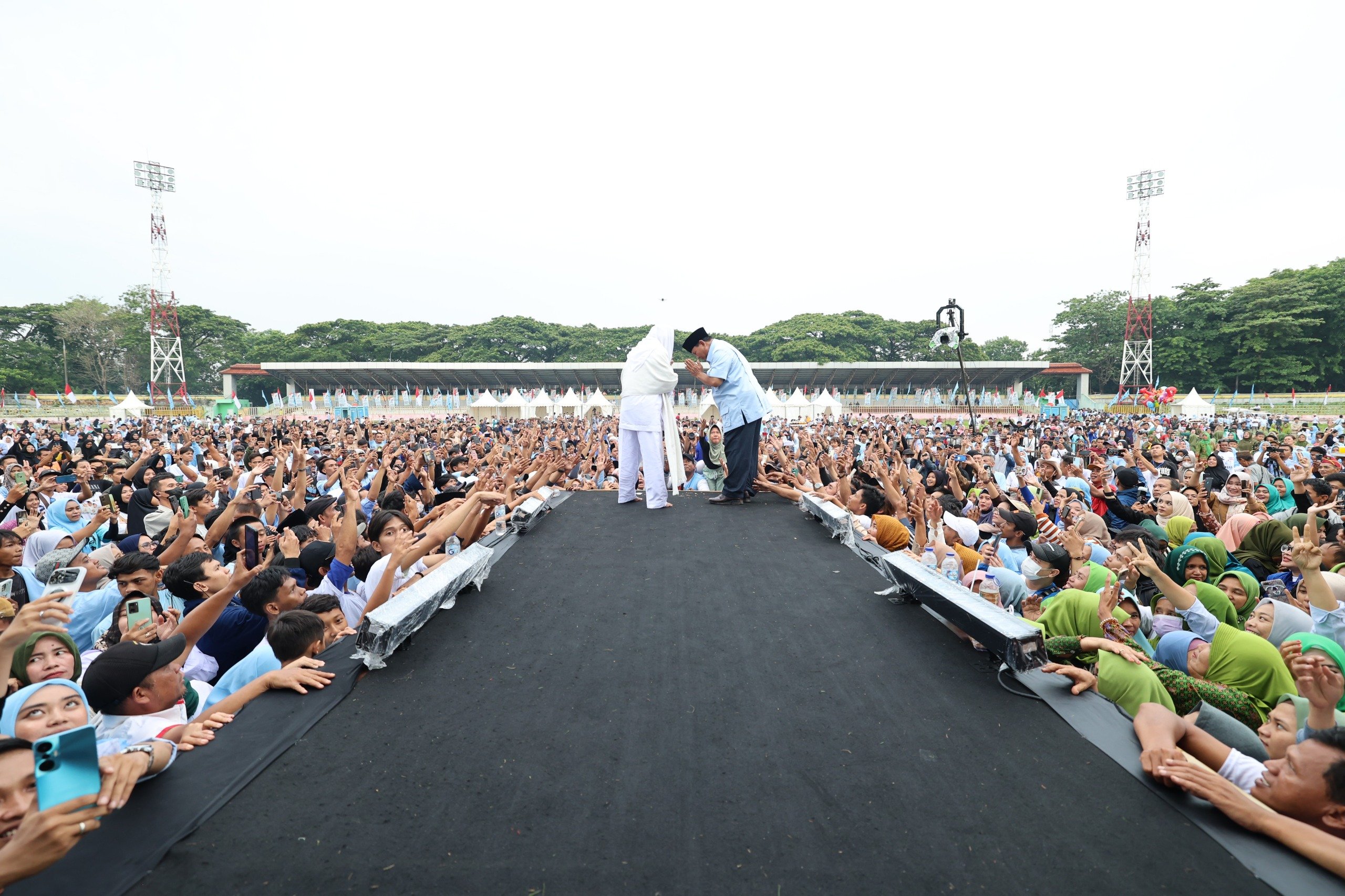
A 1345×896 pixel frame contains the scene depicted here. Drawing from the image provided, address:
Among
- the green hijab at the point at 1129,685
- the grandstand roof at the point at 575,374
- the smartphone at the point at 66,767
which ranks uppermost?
the grandstand roof at the point at 575,374

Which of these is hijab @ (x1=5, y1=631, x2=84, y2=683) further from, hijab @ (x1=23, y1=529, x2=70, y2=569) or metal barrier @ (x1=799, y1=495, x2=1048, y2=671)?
metal barrier @ (x1=799, y1=495, x2=1048, y2=671)

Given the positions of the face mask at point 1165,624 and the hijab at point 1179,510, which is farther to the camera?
the hijab at point 1179,510

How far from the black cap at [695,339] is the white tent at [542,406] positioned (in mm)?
23405

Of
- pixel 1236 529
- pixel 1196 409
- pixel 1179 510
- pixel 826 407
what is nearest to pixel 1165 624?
pixel 1236 529

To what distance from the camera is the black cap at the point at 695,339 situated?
5.30 meters

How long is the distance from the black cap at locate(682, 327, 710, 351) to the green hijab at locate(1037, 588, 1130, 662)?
10.8 feet

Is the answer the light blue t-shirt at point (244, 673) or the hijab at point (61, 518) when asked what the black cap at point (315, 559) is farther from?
the hijab at point (61, 518)

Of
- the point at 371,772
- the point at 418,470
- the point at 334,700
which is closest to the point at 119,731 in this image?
the point at 334,700

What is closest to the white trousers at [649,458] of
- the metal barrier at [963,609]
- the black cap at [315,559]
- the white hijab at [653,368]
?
the white hijab at [653,368]

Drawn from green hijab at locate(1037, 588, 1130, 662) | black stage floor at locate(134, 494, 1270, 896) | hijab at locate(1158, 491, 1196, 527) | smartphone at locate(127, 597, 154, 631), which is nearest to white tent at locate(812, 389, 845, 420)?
hijab at locate(1158, 491, 1196, 527)

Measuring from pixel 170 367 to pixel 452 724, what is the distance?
51.6 metres

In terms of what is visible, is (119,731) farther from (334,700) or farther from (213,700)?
(334,700)

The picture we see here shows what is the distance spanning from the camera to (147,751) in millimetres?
1631

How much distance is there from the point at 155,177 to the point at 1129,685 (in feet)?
160
